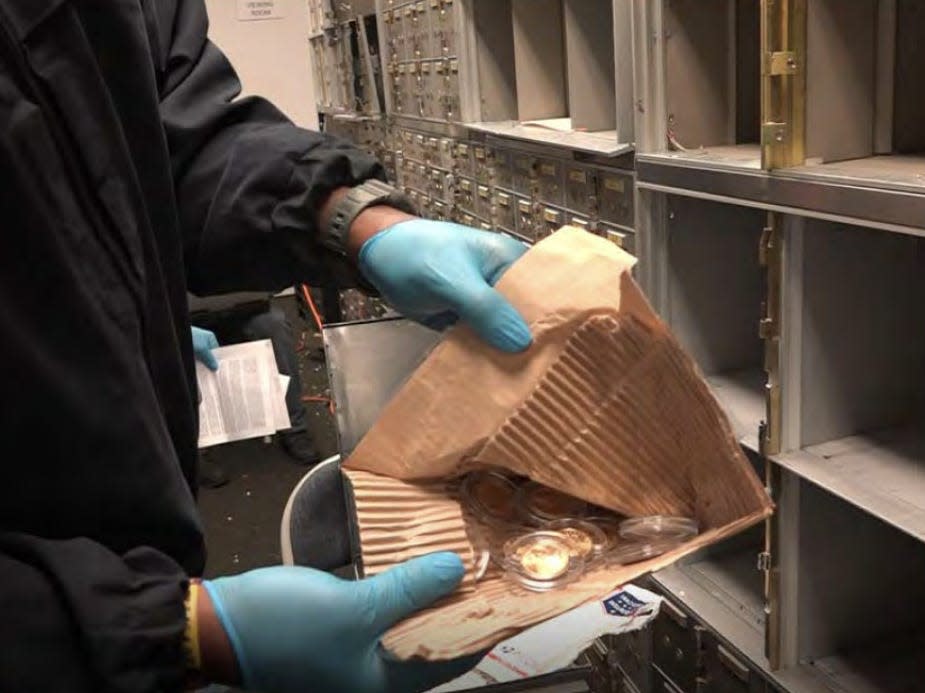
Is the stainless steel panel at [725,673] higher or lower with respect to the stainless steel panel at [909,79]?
lower

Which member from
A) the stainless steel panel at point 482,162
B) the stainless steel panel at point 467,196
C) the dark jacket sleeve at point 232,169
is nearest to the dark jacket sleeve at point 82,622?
the dark jacket sleeve at point 232,169

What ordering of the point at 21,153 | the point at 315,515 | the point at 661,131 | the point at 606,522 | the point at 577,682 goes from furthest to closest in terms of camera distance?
the point at 661,131 < the point at 315,515 < the point at 577,682 < the point at 606,522 < the point at 21,153

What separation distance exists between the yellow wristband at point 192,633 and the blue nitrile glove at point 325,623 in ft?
0.06

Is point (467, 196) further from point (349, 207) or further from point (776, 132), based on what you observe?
point (349, 207)

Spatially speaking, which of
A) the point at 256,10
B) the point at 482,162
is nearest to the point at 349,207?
the point at 482,162

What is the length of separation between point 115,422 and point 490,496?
1.11 feet

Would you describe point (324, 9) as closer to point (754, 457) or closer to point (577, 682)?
point (754, 457)

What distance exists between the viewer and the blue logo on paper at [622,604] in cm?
127

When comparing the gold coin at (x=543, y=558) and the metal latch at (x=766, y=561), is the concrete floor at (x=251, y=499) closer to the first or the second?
the metal latch at (x=766, y=561)

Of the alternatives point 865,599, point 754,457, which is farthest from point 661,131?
point 865,599

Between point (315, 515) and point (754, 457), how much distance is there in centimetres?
75

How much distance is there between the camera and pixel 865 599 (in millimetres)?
1505

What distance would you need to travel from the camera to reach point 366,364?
1.08 metres

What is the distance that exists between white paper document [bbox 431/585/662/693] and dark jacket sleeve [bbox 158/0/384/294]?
563mm
